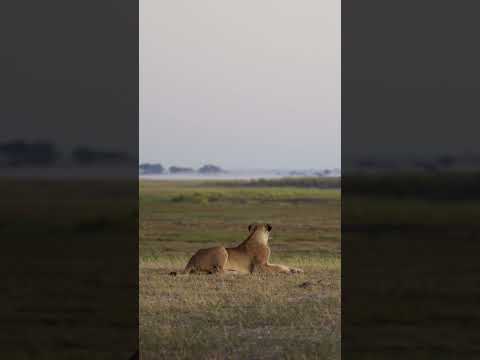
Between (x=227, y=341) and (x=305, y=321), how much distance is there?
1063 millimetres

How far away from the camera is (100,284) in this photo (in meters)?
5.24

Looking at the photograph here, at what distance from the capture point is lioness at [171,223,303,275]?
9.34 meters

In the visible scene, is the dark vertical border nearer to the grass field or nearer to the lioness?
the grass field

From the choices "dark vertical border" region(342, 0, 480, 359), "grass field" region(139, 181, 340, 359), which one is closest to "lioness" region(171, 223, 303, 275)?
"grass field" region(139, 181, 340, 359)

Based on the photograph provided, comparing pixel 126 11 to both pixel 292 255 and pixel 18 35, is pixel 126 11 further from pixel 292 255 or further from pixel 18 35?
pixel 292 255

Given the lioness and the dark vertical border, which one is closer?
the dark vertical border

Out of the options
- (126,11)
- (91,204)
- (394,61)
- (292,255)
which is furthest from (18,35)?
(292,255)

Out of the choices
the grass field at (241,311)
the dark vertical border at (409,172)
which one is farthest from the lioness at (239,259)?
the dark vertical border at (409,172)

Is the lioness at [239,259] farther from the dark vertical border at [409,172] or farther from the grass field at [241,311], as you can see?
the dark vertical border at [409,172]

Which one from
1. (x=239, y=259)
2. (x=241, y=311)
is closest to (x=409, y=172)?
(x=241, y=311)

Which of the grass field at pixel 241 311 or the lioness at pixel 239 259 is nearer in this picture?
the grass field at pixel 241 311

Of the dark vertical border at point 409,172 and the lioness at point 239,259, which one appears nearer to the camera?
the dark vertical border at point 409,172

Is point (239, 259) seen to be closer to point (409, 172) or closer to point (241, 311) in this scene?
point (241, 311)

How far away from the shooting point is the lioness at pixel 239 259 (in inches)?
→ 368
